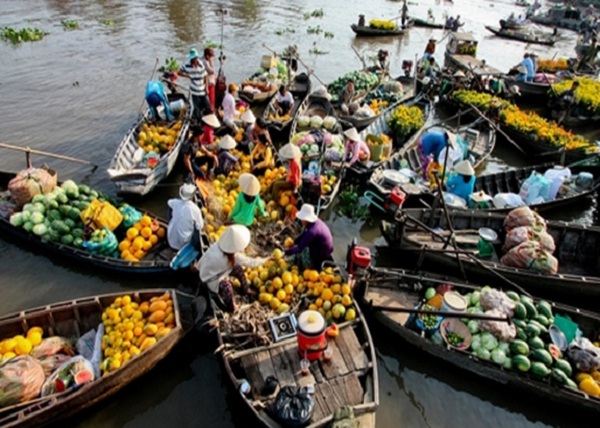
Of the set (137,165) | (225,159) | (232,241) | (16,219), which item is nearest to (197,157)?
(225,159)

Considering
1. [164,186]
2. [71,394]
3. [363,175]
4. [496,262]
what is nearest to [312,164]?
[363,175]

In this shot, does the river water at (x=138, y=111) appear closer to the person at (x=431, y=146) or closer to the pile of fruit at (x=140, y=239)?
the pile of fruit at (x=140, y=239)

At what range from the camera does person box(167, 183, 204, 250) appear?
8.64m

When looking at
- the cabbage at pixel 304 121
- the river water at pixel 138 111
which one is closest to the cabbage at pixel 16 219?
the river water at pixel 138 111

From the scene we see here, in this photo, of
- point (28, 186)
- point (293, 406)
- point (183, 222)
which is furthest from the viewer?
point (28, 186)

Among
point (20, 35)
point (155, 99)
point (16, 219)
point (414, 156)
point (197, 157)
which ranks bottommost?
Answer: point (16, 219)

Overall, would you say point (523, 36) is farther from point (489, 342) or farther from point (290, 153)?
point (489, 342)

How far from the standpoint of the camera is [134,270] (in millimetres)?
8961

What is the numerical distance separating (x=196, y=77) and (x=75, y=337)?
29.6 feet

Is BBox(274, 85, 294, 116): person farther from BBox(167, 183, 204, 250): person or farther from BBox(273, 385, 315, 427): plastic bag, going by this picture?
BBox(273, 385, 315, 427): plastic bag

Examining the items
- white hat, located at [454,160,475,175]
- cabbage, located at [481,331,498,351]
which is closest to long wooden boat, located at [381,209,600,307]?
white hat, located at [454,160,475,175]

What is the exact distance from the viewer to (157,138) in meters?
13.0

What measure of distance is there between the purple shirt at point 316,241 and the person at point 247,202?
168 centimetres

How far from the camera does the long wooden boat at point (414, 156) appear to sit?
11.4 meters
